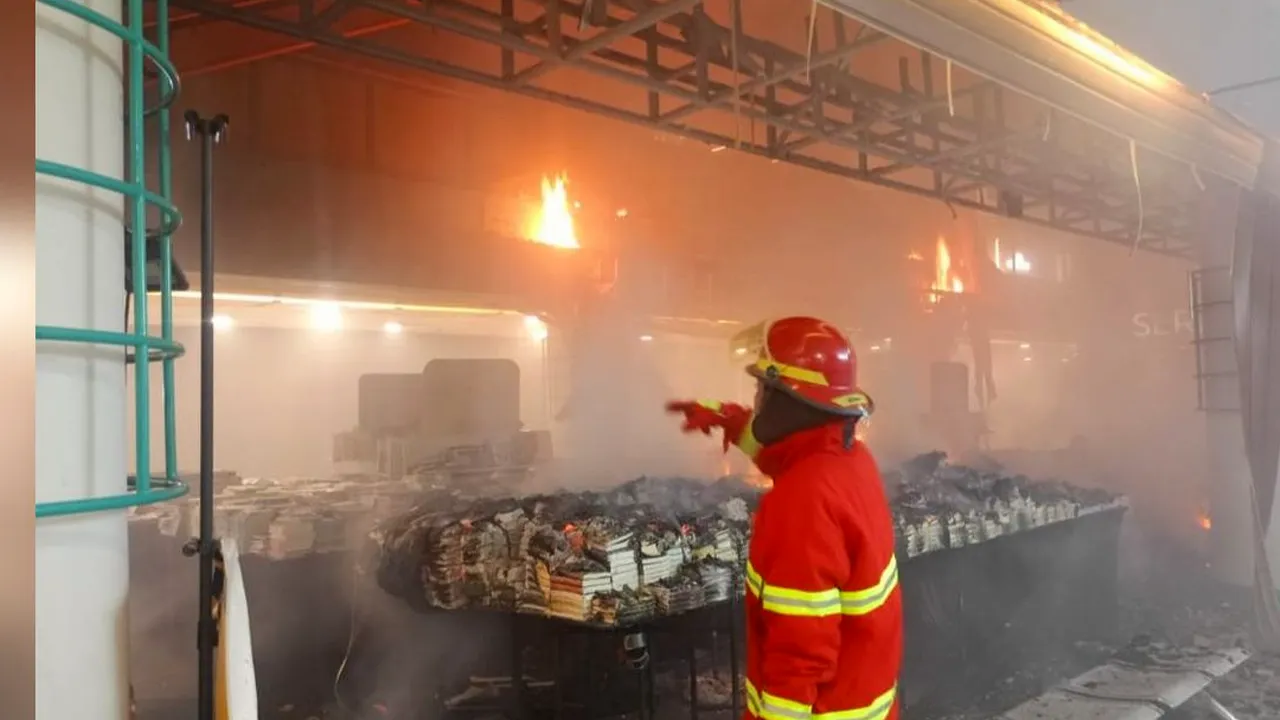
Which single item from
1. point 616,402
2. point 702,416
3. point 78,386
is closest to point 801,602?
point 702,416

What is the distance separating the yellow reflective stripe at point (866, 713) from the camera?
233 cm

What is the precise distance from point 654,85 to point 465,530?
2.71 metres

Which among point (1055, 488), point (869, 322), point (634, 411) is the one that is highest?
point (869, 322)

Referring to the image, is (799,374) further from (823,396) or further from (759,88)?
(759,88)

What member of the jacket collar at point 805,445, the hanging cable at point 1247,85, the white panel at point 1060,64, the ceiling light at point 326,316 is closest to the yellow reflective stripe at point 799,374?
the jacket collar at point 805,445

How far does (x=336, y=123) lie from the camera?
18.1 feet

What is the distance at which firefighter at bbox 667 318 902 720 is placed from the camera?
222 centimetres

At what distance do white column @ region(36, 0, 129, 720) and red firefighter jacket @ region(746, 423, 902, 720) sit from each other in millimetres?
1546

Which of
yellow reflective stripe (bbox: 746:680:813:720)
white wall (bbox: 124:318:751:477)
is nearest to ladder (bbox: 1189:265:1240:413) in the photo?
white wall (bbox: 124:318:751:477)

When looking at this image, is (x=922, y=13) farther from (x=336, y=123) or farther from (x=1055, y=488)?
(x=1055, y=488)

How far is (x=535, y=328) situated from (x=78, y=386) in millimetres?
4956

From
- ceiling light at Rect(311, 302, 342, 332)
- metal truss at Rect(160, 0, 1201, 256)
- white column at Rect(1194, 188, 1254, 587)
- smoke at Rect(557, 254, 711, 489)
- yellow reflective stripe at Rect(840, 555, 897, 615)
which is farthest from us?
white column at Rect(1194, 188, 1254, 587)

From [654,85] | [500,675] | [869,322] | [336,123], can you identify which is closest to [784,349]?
[654,85]

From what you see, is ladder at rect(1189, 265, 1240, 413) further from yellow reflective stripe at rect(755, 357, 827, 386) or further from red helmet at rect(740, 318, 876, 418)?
yellow reflective stripe at rect(755, 357, 827, 386)
